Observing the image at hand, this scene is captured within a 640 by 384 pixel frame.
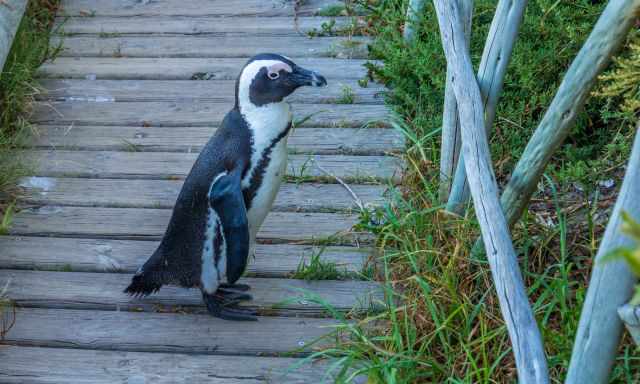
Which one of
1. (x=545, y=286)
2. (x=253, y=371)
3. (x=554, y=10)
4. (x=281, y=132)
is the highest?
(x=554, y=10)

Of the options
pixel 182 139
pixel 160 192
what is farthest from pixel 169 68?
pixel 160 192

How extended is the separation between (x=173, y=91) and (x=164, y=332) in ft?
5.59

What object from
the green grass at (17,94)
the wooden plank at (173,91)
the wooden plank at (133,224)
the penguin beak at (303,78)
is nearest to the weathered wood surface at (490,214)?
the penguin beak at (303,78)

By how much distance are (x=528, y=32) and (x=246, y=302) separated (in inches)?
68.9

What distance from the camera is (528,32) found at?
370 centimetres

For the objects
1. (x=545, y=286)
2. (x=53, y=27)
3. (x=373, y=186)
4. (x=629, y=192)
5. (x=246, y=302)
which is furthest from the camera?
(x=53, y=27)

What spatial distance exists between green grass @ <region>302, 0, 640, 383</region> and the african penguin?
0.43 meters

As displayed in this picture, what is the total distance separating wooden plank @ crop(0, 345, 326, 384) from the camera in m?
2.67

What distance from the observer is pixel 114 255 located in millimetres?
3223

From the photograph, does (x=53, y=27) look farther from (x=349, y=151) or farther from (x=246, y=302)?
(x=246, y=302)

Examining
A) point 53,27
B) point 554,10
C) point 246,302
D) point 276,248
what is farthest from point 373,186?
point 53,27

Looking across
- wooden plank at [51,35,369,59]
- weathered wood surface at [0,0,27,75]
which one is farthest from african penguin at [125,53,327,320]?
wooden plank at [51,35,369,59]

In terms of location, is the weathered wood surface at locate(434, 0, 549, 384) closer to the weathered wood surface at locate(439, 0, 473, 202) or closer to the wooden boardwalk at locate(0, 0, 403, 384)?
the weathered wood surface at locate(439, 0, 473, 202)

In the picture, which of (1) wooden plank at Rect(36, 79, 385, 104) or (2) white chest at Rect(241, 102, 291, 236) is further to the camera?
(1) wooden plank at Rect(36, 79, 385, 104)
